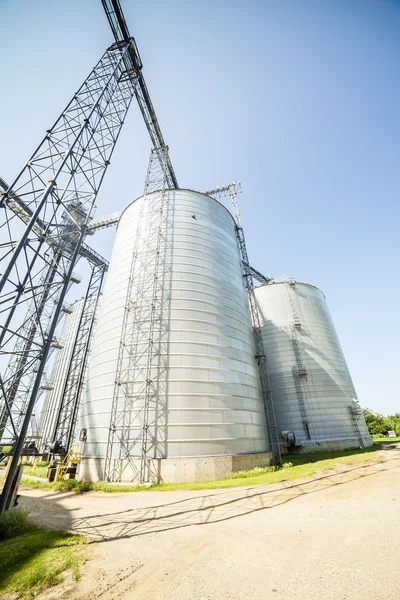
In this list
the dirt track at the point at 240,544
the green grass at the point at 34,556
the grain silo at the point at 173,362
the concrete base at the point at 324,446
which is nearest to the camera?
the dirt track at the point at 240,544

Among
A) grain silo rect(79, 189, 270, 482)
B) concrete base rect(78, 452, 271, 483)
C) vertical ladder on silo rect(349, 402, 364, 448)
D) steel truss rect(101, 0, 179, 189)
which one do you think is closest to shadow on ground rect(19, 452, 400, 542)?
concrete base rect(78, 452, 271, 483)

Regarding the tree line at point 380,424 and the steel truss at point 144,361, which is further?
the tree line at point 380,424

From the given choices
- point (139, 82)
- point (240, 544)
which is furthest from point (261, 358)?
point (139, 82)

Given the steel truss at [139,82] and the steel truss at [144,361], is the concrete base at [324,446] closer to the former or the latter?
the steel truss at [144,361]

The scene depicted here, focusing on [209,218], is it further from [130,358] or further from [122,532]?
[122,532]

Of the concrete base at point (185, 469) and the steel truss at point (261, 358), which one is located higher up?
the steel truss at point (261, 358)

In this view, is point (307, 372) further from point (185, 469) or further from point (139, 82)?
point (139, 82)

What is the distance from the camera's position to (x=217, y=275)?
1962cm

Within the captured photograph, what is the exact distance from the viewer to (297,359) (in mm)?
28391

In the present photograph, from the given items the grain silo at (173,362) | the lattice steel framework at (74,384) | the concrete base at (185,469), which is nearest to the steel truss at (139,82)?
the grain silo at (173,362)

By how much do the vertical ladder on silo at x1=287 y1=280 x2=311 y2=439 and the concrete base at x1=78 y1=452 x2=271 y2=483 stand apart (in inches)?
550

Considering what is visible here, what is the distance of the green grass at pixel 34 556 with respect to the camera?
448cm

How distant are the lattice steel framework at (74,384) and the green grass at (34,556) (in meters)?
19.7

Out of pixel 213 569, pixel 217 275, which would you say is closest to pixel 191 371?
pixel 217 275
